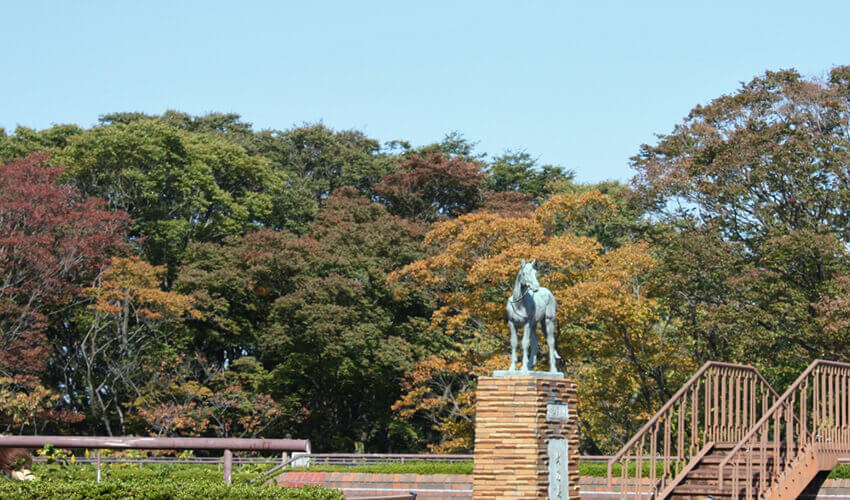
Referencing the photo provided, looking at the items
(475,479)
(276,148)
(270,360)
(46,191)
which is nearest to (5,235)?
(46,191)

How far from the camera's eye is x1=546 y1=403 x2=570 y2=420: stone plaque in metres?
12.0

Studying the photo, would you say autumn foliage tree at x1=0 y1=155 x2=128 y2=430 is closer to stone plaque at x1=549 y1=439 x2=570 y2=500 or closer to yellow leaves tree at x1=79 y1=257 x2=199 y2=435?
yellow leaves tree at x1=79 y1=257 x2=199 y2=435

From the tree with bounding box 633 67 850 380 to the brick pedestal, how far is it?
891cm

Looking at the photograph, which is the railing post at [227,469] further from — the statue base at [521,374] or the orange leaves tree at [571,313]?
the orange leaves tree at [571,313]

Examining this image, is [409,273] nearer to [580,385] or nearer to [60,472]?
[580,385]

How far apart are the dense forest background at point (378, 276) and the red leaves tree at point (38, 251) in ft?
0.26

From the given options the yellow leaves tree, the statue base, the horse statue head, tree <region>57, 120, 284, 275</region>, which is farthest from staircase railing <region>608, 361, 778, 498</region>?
tree <region>57, 120, 284, 275</region>

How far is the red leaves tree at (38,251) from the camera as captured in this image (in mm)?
25719

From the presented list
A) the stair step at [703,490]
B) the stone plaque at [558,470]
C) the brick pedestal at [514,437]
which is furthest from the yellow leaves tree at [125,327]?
the stair step at [703,490]

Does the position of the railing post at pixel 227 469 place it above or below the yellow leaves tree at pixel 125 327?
below

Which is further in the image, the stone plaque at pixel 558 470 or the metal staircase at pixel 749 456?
the stone plaque at pixel 558 470

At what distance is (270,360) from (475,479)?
A: 66.3 feet

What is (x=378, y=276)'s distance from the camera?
1185 inches

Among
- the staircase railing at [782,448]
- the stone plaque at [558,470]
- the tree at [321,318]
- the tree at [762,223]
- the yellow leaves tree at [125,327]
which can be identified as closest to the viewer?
the staircase railing at [782,448]
